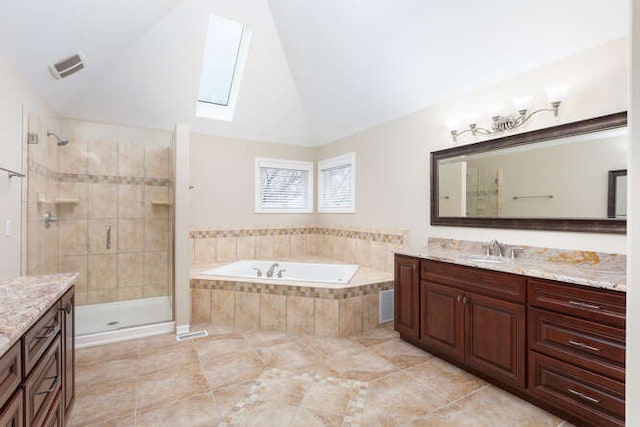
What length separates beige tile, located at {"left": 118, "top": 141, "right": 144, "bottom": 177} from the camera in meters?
3.80

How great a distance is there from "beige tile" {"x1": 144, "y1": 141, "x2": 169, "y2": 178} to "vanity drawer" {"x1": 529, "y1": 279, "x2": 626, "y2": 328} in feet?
12.5

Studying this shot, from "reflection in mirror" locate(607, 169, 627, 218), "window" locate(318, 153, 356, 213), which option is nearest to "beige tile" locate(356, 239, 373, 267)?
"window" locate(318, 153, 356, 213)

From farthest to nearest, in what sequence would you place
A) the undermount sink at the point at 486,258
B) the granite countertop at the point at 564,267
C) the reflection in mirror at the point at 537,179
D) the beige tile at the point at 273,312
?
the beige tile at the point at 273,312 → the undermount sink at the point at 486,258 → the reflection in mirror at the point at 537,179 → the granite countertop at the point at 564,267

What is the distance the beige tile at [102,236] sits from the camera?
11.9 ft

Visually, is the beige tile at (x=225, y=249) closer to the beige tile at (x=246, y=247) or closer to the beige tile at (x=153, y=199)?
the beige tile at (x=246, y=247)

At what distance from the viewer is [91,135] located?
3.76 metres

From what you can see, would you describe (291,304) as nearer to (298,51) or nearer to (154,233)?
(154,233)

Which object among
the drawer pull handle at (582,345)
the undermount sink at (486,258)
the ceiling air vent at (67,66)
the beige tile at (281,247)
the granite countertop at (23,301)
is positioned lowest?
the drawer pull handle at (582,345)

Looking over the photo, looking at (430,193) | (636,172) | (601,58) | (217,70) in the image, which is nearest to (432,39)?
(601,58)

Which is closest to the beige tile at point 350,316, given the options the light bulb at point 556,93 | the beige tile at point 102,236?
the light bulb at point 556,93

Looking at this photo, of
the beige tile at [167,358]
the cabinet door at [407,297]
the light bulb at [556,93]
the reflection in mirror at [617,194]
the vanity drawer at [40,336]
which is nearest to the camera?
the vanity drawer at [40,336]

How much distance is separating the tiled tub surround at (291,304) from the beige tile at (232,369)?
602 mm

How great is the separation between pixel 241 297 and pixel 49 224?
2.00 meters

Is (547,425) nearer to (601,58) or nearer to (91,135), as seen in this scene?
(601,58)
